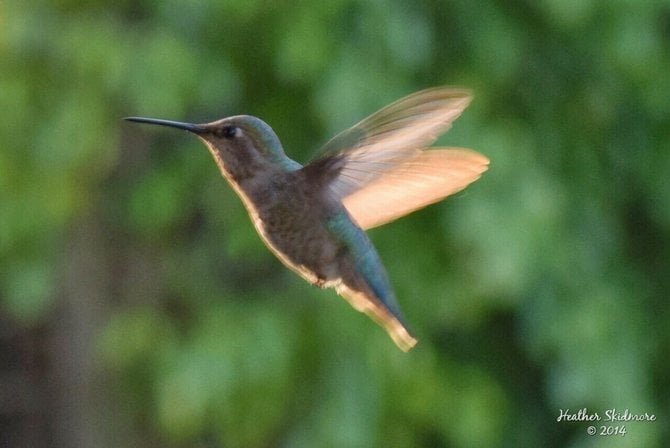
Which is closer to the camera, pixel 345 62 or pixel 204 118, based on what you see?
pixel 345 62

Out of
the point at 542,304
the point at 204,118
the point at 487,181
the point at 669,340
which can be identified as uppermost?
the point at 204,118

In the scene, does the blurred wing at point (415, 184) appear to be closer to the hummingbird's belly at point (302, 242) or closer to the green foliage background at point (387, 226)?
the hummingbird's belly at point (302, 242)

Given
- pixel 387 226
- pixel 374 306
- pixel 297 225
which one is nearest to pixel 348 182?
pixel 297 225

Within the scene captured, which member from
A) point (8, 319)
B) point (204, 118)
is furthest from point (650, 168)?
point (8, 319)

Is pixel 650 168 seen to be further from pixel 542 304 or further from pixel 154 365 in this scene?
pixel 154 365

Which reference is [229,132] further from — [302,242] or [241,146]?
[302,242]

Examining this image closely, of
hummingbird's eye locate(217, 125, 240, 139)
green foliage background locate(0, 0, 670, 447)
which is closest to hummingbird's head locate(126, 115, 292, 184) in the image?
hummingbird's eye locate(217, 125, 240, 139)

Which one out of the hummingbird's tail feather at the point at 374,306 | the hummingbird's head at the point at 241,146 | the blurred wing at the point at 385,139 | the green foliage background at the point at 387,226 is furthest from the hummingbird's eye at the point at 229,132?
the green foliage background at the point at 387,226

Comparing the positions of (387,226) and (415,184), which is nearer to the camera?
(415,184)
